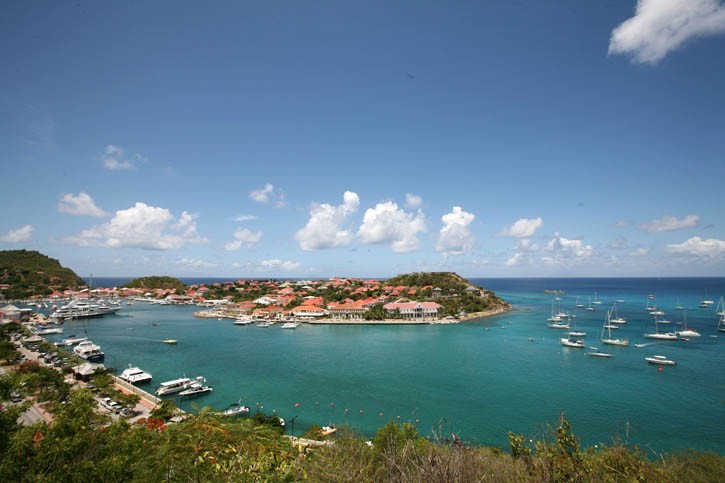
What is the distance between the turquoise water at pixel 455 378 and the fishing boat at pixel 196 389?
419 millimetres

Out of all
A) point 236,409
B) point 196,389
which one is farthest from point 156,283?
point 236,409

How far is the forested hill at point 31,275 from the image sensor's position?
5172 cm

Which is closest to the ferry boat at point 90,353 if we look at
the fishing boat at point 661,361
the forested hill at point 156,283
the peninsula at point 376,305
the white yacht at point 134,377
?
the white yacht at point 134,377

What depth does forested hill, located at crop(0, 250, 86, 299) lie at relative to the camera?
51.7 metres

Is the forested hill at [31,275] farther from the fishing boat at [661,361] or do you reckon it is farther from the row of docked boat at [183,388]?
the fishing boat at [661,361]

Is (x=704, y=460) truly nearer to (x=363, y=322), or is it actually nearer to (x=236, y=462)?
(x=236, y=462)

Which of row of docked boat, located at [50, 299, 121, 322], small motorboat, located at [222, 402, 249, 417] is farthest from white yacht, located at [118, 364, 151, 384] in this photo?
row of docked boat, located at [50, 299, 121, 322]

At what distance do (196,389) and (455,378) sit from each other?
13.3 metres

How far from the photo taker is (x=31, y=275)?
190ft

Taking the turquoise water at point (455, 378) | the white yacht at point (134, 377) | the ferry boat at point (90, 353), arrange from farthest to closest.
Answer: the ferry boat at point (90, 353) → the white yacht at point (134, 377) → the turquoise water at point (455, 378)

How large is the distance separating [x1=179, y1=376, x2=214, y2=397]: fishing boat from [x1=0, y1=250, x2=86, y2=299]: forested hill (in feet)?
181

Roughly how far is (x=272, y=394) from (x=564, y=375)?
53.7 ft

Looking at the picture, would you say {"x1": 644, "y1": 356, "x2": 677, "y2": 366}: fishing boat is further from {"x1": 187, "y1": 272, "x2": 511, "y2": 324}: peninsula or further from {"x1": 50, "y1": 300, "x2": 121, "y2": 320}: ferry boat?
{"x1": 50, "y1": 300, "x2": 121, "y2": 320}: ferry boat

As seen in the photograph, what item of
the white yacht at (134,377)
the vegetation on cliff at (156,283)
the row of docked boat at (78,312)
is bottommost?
the white yacht at (134,377)
